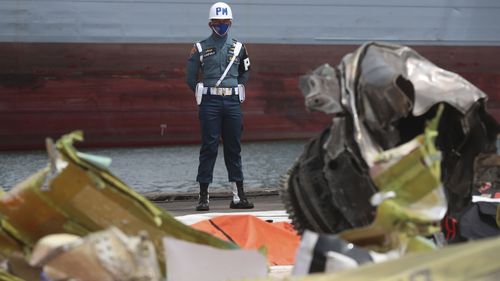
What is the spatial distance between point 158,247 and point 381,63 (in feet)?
2.71

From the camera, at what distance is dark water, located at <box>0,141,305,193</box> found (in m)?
9.02

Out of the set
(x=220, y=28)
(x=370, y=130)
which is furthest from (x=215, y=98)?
(x=370, y=130)

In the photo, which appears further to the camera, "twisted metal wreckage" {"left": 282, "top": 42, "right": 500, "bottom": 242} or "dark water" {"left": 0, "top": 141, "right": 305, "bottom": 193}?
"dark water" {"left": 0, "top": 141, "right": 305, "bottom": 193}

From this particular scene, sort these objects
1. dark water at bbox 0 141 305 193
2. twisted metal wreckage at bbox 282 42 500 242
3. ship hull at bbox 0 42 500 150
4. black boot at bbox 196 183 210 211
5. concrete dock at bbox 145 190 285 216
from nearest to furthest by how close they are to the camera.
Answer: twisted metal wreckage at bbox 282 42 500 242 < black boot at bbox 196 183 210 211 < concrete dock at bbox 145 190 285 216 < dark water at bbox 0 141 305 193 < ship hull at bbox 0 42 500 150

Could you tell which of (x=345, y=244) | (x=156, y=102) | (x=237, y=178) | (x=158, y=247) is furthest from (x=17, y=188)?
(x=156, y=102)

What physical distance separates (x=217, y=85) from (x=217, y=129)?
0.33m

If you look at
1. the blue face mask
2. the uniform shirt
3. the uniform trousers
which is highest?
the blue face mask

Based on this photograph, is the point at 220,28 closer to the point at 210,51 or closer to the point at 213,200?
the point at 210,51

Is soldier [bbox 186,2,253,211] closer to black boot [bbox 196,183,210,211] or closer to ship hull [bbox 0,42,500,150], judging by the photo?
black boot [bbox 196,183,210,211]

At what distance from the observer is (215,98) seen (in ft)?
17.8

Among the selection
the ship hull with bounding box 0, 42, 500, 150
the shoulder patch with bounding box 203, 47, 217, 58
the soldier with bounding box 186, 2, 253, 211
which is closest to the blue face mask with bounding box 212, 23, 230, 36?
the soldier with bounding box 186, 2, 253, 211

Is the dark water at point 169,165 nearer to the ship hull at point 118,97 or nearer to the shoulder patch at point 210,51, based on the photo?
the ship hull at point 118,97

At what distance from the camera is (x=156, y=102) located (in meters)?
11.3

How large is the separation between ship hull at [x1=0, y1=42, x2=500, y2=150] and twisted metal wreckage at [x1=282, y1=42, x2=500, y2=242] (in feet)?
29.3
